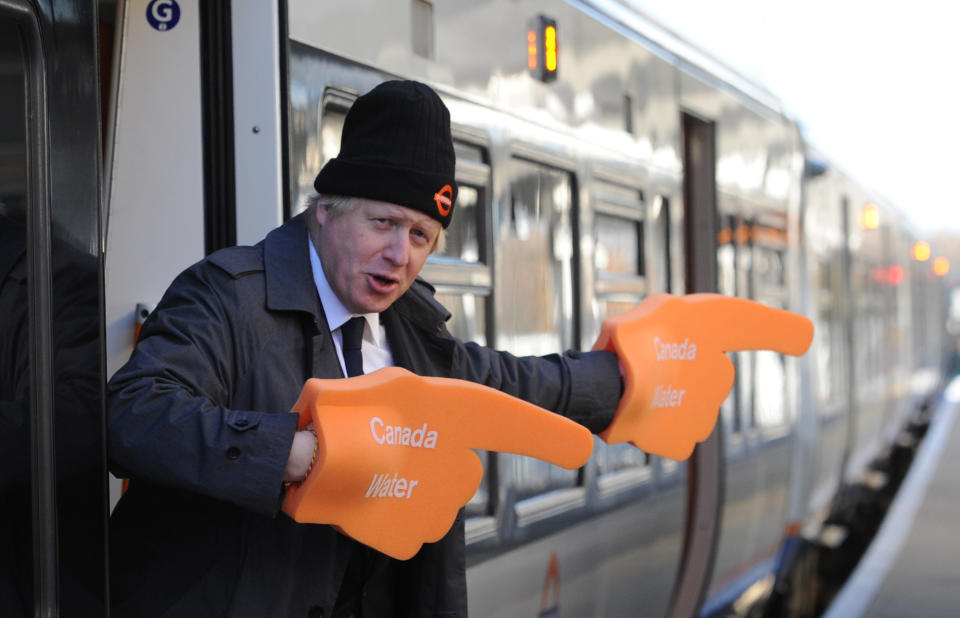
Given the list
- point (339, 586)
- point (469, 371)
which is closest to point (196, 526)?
point (339, 586)

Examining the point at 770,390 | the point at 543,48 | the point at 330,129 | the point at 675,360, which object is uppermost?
the point at 543,48

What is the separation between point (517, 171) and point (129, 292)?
1.32m

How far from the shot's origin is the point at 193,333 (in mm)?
1921

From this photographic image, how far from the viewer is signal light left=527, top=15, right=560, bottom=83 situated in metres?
3.70

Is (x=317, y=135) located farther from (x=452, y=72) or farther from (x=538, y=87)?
(x=538, y=87)

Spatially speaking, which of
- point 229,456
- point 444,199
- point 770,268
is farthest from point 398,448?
point 770,268

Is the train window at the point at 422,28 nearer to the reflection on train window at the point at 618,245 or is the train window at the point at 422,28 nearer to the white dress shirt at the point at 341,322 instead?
the white dress shirt at the point at 341,322

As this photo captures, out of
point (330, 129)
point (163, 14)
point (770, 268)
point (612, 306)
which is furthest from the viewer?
point (770, 268)

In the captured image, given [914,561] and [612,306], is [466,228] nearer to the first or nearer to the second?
[612,306]

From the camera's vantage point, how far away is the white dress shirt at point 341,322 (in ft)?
7.10

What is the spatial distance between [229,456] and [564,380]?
3.59 feet

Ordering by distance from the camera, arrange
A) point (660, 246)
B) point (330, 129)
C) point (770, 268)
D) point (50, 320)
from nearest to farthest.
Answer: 1. point (50, 320)
2. point (330, 129)
3. point (660, 246)
4. point (770, 268)

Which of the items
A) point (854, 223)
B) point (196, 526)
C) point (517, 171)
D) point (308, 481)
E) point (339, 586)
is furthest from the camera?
point (854, 223)

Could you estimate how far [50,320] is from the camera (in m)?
1.88
